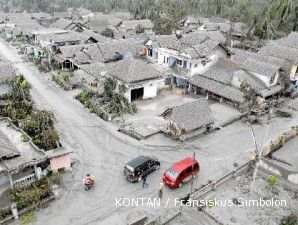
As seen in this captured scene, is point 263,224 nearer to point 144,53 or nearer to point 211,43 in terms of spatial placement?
point 211,43

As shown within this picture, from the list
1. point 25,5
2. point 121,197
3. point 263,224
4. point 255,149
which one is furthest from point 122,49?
point 25,5

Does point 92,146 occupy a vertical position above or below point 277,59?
below

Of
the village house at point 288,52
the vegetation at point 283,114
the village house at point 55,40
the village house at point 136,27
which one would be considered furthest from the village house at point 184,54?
the village house at point 136,27

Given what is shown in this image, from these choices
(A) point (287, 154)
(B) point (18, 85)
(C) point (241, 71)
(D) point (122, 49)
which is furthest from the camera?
(D) point (122, 49)

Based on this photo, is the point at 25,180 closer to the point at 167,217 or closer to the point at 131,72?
the point at 167,217

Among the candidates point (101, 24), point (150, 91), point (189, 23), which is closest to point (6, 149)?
point (150, 91)

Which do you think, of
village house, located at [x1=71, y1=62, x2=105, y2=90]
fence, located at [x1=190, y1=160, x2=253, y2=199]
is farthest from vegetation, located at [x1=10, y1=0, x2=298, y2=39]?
fence, located at [x1=190, y1=160, x2=253, y2=199]
